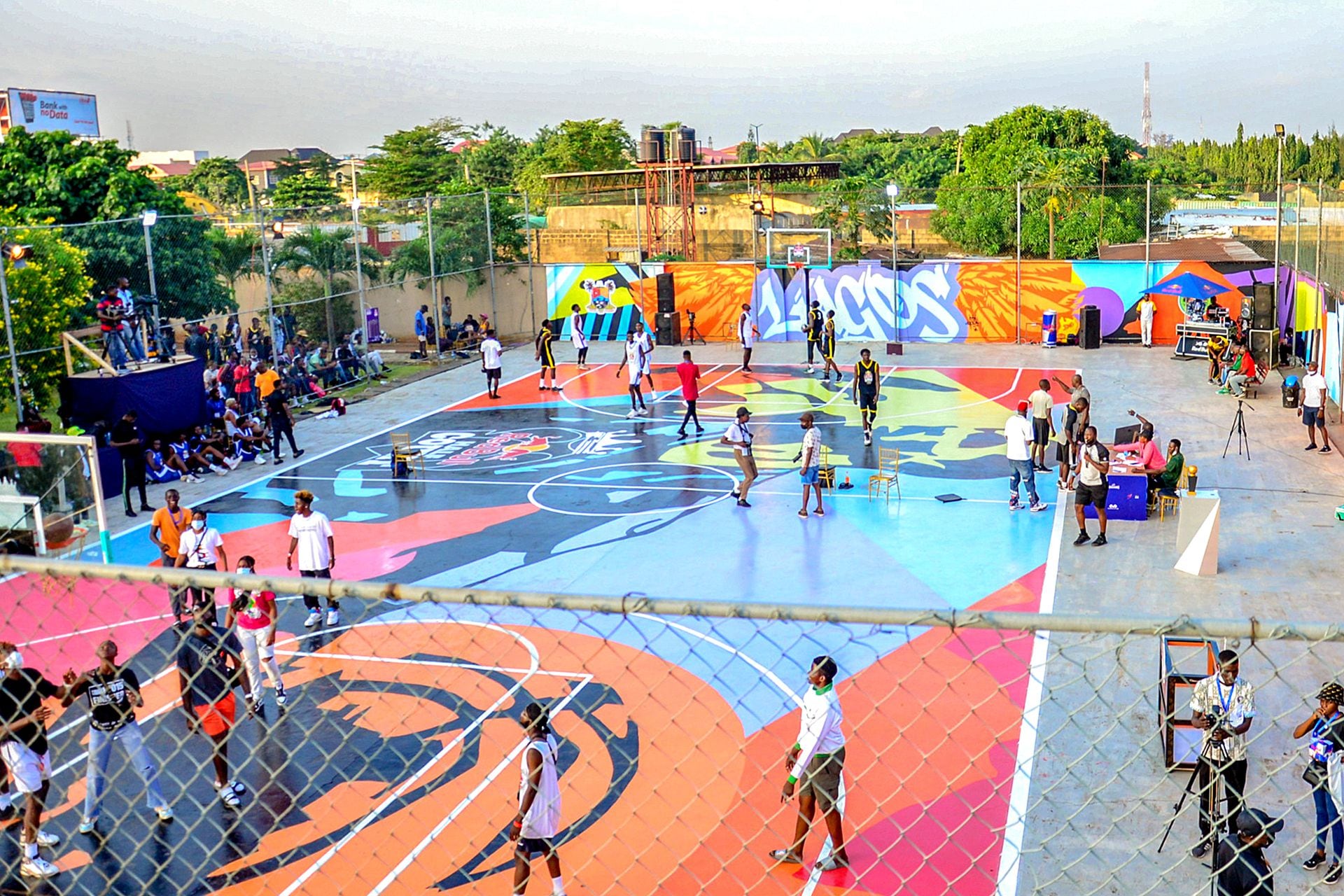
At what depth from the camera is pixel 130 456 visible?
21.0 metres

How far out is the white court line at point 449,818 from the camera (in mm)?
9805

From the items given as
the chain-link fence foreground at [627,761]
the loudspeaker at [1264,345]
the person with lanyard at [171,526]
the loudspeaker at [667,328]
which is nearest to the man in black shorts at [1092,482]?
the chain-link fence foreground at [627,761]

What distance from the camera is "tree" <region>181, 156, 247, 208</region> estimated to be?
88125mm

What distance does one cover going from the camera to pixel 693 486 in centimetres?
2211

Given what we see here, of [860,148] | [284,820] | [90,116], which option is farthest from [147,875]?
[860,148]

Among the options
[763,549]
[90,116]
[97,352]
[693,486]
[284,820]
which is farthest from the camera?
[90,116]

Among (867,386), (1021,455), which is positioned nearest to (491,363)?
(867,386)

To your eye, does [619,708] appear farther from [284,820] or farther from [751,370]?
[751,370]

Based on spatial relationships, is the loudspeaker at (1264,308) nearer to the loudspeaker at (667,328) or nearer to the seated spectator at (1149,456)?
the seated spectator at (1149,456)

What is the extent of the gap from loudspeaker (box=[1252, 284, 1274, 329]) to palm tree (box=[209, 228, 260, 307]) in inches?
969

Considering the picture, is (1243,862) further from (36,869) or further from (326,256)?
(326,256)

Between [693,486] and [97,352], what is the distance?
11.9 meters

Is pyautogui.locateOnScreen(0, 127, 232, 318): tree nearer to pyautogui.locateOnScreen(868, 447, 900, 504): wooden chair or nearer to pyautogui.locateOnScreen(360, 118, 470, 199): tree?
pyautogui.locateOnScreen(868, 447, 900, 504): wooden chair

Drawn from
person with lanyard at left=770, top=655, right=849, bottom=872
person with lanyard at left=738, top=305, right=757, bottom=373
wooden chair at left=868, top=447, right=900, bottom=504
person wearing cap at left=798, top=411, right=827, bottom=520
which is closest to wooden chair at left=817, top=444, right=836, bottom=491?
wooden chair at left=868, top=447, right=900, bottom=504
